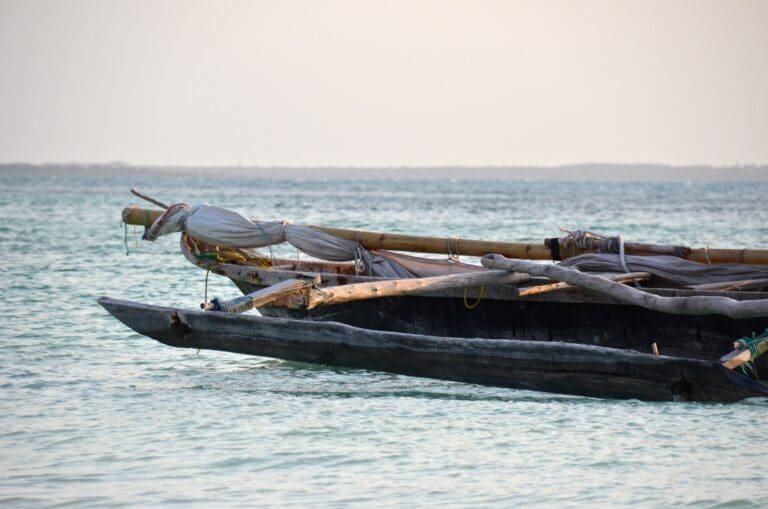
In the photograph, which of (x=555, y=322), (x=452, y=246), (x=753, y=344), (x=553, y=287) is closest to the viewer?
(x=753, y=344)

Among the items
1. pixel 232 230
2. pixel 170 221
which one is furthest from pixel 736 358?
pixel 170 221

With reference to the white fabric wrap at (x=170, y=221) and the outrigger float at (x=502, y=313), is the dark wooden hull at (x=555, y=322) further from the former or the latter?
the white fabric wrap at (x=170, y=221)

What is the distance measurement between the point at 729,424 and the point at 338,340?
122 inches

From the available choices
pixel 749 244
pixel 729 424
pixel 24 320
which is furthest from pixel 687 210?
pixel 729 424

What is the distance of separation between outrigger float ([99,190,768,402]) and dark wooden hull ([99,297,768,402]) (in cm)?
1

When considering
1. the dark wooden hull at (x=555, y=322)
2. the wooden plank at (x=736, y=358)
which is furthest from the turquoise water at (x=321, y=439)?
the dark wooden hull at (x=555, y=322)

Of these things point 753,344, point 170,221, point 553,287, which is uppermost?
point 170,221

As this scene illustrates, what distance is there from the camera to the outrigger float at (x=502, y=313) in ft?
28.0

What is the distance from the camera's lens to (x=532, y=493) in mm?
6820

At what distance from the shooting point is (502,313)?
10.4m

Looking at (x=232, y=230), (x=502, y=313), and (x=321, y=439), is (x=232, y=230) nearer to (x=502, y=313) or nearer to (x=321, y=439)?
(x=502, y=313)

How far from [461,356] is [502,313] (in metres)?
1.47

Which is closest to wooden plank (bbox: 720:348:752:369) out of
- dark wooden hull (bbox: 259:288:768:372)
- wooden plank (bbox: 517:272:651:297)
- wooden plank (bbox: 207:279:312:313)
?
dark wooden hull (bbox: 259:288:768:372)

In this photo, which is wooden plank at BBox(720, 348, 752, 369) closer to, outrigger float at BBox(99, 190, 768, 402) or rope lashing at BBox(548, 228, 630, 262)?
outrigger float at BBox(99, 190, 768, 402)
